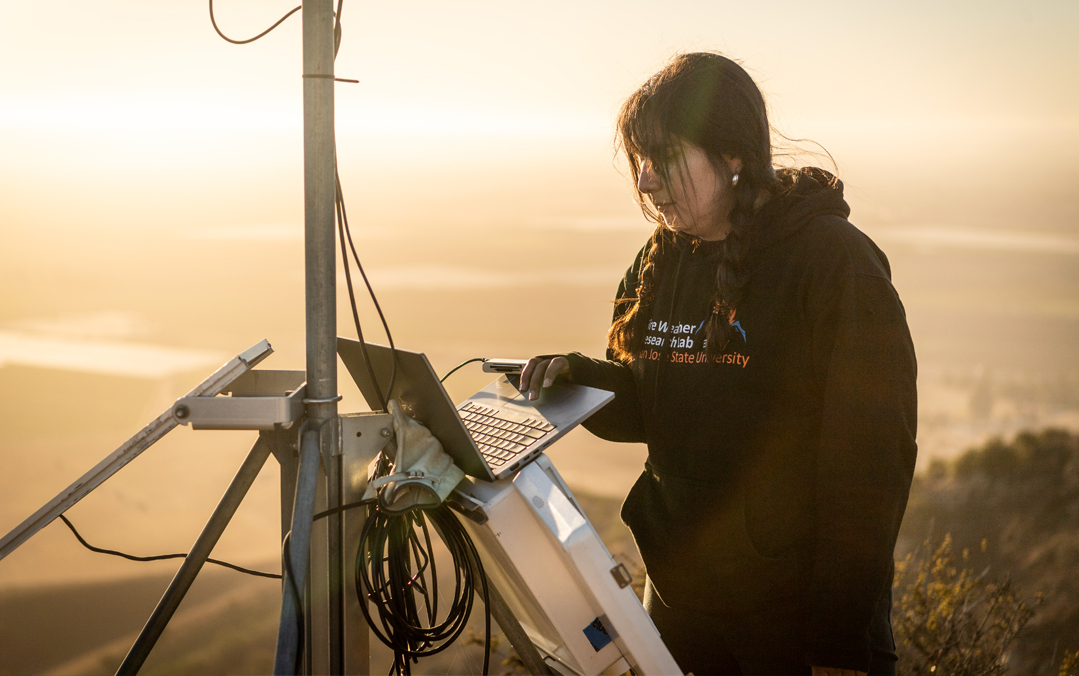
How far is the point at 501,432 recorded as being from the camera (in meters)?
1.35

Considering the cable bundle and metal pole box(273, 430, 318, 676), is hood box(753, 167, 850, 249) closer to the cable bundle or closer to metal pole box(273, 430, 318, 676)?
the cable bundle

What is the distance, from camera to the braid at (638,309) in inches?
67.8

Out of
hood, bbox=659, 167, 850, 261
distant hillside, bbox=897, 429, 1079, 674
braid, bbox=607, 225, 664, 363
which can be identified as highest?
hood, bbox=659, 167, 850, 261

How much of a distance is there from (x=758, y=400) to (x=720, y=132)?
20.8 inches

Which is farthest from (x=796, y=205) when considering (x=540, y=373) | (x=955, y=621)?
(x=955, y=621)

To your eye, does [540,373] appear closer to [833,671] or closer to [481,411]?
[481,411]

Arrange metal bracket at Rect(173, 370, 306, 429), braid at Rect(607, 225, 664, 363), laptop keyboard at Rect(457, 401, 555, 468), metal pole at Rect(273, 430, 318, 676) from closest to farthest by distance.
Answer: metal pole at Rect(273, 430, 318, 676), metal bracket at Rect(173, 370, 306, 429), laptop keyboard at Rect(457, 401, 555, 468), braid at Rect(607, 225, 664, 363)

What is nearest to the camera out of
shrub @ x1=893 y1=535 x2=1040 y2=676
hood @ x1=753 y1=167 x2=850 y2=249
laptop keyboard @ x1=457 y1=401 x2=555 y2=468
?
laptop keyboard @ x1=457 y1=401 x2=555 y2=468

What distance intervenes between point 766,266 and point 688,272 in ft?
0.76

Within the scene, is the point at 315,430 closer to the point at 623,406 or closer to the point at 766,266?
the point at 623,406

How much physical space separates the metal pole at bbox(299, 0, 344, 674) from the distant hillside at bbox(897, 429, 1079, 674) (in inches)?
117

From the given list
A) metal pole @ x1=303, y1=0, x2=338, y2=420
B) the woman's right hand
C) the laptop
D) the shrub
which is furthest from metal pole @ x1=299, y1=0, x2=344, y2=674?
the shrub

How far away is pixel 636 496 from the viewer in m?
1.68

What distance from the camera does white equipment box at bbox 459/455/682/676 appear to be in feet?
3.52
